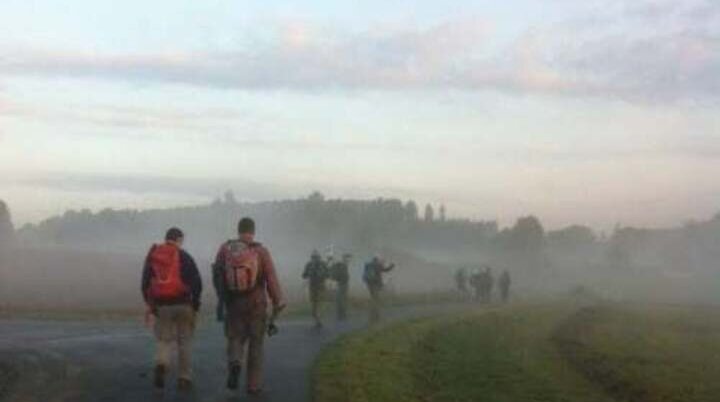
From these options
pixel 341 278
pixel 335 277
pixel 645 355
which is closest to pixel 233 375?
pixel 335 277

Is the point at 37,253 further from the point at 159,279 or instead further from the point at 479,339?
the point at 159,279

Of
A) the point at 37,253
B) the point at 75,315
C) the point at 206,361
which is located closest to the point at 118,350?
the point at 206,361

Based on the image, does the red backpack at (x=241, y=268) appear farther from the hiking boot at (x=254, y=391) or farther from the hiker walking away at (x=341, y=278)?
the hiker walking away at (x=341, y=278)

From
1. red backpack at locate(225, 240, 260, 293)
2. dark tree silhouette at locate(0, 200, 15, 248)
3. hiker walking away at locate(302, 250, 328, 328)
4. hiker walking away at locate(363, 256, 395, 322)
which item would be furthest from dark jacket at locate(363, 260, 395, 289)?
dark tree silhouette at locate(0, 200, 15, 248)

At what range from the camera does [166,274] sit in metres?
14.6

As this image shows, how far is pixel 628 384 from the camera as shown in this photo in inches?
930

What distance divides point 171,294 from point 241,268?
106cm

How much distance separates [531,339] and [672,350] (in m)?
4.95

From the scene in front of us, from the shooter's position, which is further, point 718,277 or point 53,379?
point 718,277

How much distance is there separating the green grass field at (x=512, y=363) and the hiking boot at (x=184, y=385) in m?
1.76

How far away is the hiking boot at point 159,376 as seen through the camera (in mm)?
14383

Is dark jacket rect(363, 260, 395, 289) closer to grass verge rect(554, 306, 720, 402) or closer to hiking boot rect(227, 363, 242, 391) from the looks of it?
grass verge rect(554, 306, 720, 402)

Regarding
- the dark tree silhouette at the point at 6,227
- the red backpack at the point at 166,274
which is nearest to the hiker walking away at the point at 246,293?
the red backpack at the point at 166,274

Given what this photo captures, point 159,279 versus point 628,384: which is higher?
point 159,279
